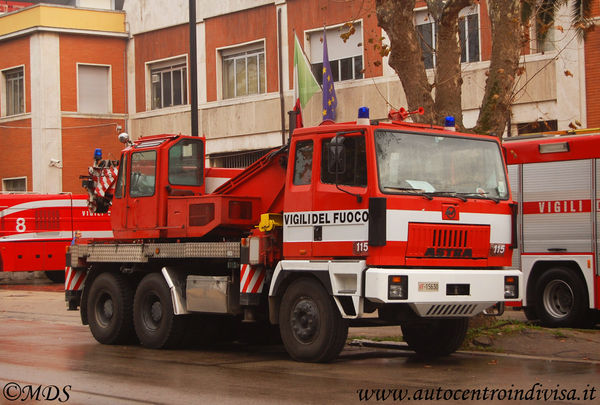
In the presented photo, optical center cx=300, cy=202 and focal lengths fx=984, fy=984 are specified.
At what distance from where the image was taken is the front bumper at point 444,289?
35.9ft

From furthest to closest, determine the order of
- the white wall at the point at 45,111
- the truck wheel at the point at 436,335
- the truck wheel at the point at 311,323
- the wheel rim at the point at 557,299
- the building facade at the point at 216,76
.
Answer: the white wall at the point at 45,111 < the building facade at the point at 216,76 < the wheel rim at the point at 557,299 < the truck wheel at the point at 436,335 < the truck wheel at the point at 311,323

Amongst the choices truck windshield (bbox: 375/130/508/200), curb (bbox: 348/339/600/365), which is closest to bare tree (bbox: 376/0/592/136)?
truck windshield (bbox: 375/130/508/200)

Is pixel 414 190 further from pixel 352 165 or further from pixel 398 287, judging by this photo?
pixel 398 287

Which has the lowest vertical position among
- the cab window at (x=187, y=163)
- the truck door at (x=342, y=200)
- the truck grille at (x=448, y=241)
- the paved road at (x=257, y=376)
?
the paved road at (x=257, y=376)

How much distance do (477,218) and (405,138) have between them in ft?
4.39

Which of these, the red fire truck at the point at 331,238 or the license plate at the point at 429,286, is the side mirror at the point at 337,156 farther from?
the license plate at the point at 429,286

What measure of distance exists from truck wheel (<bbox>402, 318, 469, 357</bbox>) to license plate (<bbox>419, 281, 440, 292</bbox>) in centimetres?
130

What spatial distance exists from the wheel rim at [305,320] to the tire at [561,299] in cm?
612

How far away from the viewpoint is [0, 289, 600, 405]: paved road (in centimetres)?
936

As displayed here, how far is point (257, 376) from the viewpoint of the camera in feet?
35.4

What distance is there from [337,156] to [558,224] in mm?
6550

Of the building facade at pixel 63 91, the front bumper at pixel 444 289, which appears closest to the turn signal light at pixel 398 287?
the front bumper at pixel 444 289

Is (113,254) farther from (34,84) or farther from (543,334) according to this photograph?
(34,84)

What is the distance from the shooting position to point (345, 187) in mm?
11445
